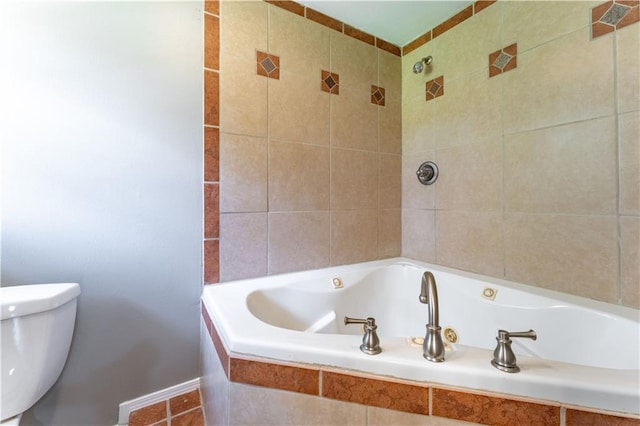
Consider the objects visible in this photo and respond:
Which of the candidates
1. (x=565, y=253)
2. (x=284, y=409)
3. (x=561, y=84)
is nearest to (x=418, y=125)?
(x=561, y=84)

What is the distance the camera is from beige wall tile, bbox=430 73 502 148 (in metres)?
1.13

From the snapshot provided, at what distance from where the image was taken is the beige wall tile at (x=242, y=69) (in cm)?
106

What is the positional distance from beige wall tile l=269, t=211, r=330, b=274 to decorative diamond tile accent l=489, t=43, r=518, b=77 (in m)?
1.06

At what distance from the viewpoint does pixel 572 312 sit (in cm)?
85

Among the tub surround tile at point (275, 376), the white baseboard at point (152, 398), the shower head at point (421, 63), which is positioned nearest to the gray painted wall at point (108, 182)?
the white baseboard at point (152, 398)

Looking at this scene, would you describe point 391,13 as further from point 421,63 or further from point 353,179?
point 353,179

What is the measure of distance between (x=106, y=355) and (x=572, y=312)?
1.71 metres

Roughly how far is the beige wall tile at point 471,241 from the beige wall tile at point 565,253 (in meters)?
0.04

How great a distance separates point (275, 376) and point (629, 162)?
1.30 m

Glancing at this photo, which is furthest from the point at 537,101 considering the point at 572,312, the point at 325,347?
the point at 325,347

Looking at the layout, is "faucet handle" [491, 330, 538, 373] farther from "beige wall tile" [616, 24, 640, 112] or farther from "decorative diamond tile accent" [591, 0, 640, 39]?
"decorative diamond tile accent" [591, 0, 640, 39]

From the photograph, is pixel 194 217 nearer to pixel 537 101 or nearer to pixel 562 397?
pixel 562 397

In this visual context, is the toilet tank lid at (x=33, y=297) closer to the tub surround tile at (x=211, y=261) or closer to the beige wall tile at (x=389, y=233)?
the tub surround tile at (x=211, y=261)

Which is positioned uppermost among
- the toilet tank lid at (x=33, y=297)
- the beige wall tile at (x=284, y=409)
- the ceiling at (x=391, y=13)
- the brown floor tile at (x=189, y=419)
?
the ceiling at (x=391, y=13)
